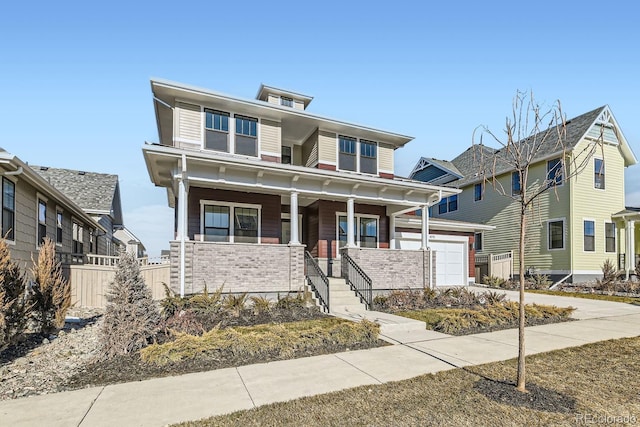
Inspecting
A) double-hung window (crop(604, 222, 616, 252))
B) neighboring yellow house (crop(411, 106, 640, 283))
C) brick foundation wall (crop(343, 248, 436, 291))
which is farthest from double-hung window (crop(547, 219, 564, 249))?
Answer: brick foundation wall (crop(343, 248, 436, 291))

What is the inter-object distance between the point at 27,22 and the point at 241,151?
681cm

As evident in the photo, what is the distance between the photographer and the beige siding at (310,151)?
1465 centimetres

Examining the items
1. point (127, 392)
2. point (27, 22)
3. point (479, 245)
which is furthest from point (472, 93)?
point (479, 245)

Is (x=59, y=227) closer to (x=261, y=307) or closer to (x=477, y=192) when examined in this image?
(x=261, y=307)

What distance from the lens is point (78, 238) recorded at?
60.1 ft

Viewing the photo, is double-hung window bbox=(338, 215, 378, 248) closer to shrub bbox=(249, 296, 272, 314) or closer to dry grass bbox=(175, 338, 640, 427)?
shrub bbox=(249, 296, 272, 314)

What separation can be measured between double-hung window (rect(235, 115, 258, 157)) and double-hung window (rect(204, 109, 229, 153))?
400mm

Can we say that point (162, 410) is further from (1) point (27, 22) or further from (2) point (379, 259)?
(1) point (27, 22)

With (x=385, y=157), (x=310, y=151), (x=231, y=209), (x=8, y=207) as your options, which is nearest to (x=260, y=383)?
(x=231, y=209)

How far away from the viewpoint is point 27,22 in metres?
9.95

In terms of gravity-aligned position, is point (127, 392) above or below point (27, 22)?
below

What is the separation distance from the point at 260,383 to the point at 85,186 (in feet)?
72.3

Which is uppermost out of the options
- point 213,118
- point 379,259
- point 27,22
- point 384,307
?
point 27,22

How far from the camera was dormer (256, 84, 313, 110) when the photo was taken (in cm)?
1545
